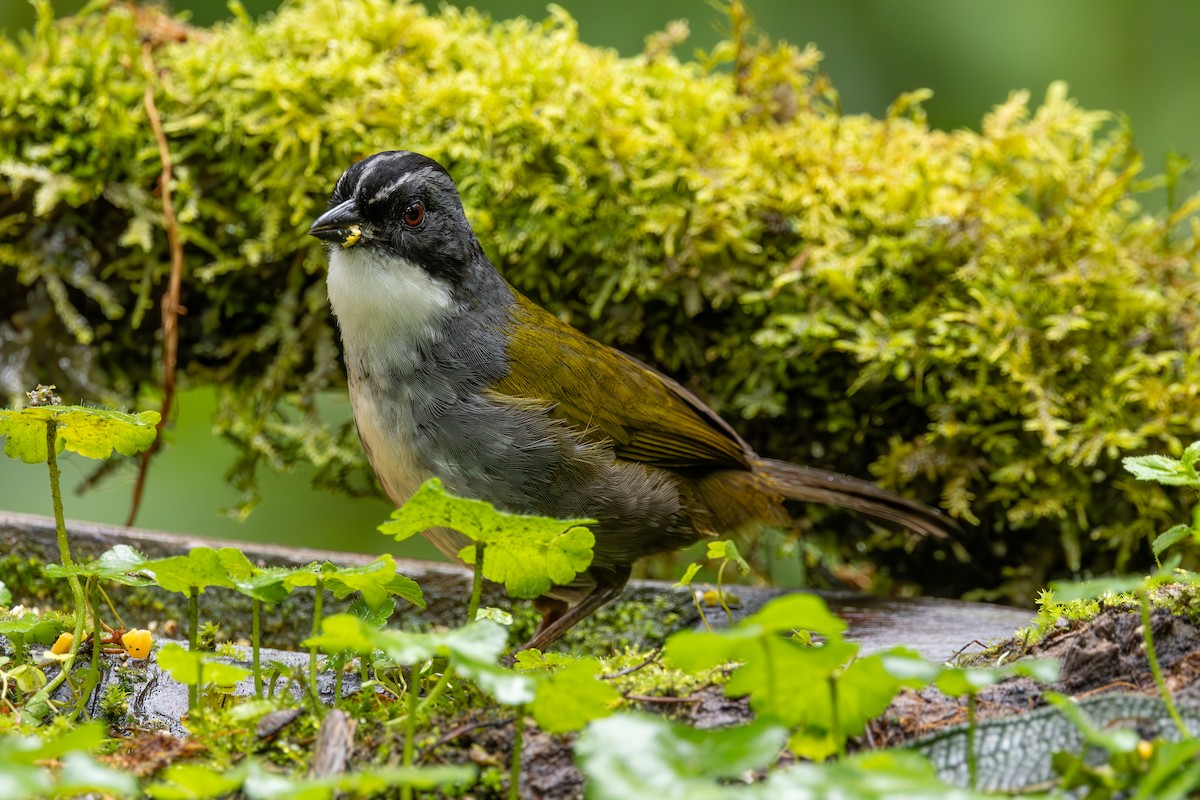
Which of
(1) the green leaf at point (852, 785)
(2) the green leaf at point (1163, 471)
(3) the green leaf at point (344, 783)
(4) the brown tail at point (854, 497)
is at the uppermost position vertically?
(2) the green leaf at point (1163, 471)

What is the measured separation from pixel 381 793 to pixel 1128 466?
1335 mm

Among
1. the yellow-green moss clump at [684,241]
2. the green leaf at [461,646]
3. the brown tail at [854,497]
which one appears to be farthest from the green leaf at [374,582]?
the yellow-green moss clump at [684,241]

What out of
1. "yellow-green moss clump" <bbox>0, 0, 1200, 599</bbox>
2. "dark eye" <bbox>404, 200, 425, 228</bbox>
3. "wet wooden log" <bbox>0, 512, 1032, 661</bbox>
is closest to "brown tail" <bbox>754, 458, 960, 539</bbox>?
"yellow-green moss clump" <bbox>0, 0, 1200, 599</bbox>

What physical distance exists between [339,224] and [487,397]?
2.10 feet

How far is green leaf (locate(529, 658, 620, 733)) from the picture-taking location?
5.22 ft

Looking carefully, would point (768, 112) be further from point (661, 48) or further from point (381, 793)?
point (381, 793)

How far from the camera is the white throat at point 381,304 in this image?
319cm

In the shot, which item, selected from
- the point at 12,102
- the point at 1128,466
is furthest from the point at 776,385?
the point at 12,102

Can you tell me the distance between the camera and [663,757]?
1.26m

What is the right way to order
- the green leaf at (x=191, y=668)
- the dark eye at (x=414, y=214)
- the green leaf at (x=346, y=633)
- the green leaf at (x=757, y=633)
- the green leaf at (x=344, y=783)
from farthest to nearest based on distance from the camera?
the dark eye at (x=414, y=214), the green leaf at (x=191, y=668), the green leaf at (x=346, y=633), the green leaf at (x=757, y=633), the green leaf at (x=344, y=783)

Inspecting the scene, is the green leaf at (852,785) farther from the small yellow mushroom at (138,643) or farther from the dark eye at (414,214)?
the dark eye at (414,214)

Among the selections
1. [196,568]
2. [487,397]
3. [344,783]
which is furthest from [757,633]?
[487,397]

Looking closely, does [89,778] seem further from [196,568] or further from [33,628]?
[33,628]

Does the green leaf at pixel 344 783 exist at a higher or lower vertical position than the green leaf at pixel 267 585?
lower
